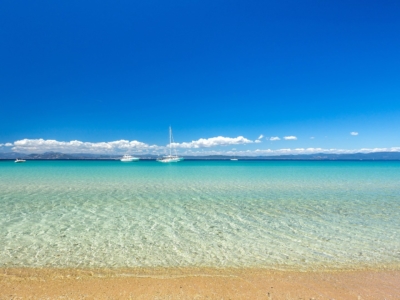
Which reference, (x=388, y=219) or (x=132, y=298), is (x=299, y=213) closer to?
(x=388, y=219)

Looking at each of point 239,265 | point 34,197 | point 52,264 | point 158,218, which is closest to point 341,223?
point 239,265

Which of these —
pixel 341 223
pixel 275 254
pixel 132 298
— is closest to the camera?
pixel 132 298

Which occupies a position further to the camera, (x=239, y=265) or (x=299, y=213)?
(x=299, y=213)

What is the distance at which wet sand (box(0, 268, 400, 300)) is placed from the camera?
5516 mm

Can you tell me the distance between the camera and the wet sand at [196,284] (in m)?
5.52

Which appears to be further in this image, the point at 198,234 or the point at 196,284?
the point at 198,234

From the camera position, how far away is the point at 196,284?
5980mm

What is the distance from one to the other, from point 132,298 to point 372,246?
24.5 feet

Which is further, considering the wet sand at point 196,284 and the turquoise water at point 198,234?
the turquoise water at point 198,234

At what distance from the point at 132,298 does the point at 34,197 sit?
1561 centimetres

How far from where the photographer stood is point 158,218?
12.2 metres

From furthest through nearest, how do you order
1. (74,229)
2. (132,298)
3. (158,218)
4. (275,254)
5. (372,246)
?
(158,218)
(74,229)
(372,246)
(275,254)
(132,298)

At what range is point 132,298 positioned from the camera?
537 cm

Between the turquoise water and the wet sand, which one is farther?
the turquoise water
